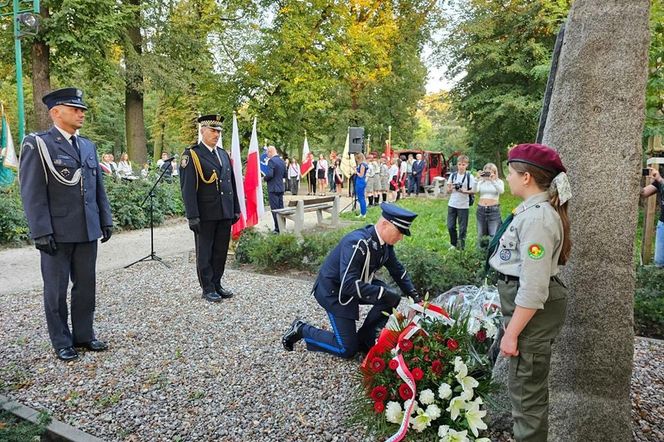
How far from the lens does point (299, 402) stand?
3.36 m

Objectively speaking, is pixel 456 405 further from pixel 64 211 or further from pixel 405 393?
pixel 64 211

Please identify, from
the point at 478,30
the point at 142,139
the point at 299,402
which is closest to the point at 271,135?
the point at 142,139

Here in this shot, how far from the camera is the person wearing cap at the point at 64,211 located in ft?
12.7

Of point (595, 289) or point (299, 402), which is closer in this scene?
point (595, 289)

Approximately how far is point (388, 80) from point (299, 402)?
2822 centimetres

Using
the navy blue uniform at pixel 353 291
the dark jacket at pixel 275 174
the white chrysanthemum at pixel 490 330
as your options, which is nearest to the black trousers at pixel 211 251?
the navy blue uniform at pixel 353 291

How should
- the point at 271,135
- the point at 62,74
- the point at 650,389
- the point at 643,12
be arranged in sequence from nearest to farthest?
the point at 643,12, the point at 650,389, the point at 62,74, the point at 271,135

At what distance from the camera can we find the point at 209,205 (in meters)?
5.78

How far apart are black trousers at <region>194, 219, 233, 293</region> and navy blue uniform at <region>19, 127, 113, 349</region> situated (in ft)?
5.06

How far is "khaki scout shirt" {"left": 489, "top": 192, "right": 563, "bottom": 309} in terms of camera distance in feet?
7.17

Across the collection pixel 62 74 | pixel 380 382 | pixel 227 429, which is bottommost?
pixel 227 429

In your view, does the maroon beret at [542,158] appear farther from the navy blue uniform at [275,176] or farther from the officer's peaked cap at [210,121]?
the navy blue uniform at [275,176]

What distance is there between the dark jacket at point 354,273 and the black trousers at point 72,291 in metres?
1.93

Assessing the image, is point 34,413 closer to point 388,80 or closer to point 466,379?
point 466,379
